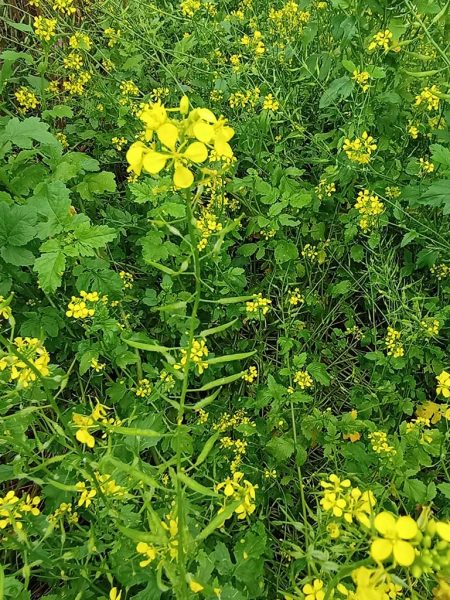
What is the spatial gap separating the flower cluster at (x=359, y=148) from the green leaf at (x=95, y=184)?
3.58ft

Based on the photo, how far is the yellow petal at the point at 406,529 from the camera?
852 millimetres

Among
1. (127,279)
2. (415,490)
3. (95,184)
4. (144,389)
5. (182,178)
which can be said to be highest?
(182,178)

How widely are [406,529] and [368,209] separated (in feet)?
6.17

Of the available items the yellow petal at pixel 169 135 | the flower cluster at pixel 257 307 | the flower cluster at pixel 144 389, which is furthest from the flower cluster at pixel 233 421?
the yellow petal at pixel 169 135

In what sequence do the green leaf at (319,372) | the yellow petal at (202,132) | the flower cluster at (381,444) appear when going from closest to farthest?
the yellow petal at (202,132), the flower cluster at (381,444), the green leaf at (319,372)

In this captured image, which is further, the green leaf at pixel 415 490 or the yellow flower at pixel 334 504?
the green leaf at pixel 415 490

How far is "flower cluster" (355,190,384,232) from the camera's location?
8.34 feet

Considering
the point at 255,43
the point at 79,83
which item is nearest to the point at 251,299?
the point at 255,43

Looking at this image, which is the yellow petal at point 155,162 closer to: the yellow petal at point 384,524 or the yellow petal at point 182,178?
the yellow petal at point 182,178

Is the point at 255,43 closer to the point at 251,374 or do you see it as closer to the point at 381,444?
the point at 251,374

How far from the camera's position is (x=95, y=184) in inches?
111

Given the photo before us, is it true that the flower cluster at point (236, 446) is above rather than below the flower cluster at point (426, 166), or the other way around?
below

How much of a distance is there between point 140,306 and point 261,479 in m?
1.01

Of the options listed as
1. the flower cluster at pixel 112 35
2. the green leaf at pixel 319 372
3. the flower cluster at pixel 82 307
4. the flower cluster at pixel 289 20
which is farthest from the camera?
the flower cluster at pixel 112 35
